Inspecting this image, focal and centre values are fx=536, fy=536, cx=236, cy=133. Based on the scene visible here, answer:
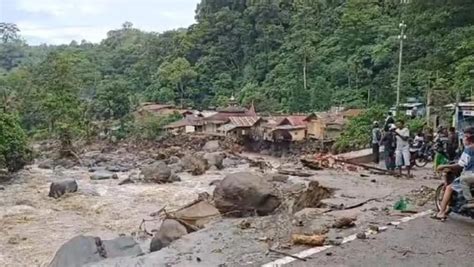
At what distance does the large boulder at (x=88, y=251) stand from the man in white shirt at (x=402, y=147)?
7828mm

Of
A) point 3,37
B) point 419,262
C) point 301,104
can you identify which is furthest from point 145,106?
point 419,262

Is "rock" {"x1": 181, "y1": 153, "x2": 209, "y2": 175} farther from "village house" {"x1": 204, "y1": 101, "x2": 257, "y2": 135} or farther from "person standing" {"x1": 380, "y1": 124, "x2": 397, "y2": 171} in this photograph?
"village house" {"x1": 204, "y1": 101, "x2": 257, "y2": 135}

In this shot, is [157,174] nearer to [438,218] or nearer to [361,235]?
[438,218]

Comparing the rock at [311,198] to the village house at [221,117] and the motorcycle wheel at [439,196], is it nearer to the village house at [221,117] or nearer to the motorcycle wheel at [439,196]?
the motorcycle wheel at [439,196]

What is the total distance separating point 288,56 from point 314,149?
829 inches

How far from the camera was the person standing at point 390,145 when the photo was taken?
47.5 feet

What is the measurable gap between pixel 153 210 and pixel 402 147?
300 inches

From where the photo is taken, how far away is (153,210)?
54.3ft

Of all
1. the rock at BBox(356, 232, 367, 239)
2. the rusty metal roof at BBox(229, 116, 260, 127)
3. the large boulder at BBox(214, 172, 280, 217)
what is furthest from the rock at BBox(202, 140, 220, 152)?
the rock at BBox(356, 232, 367, 239)

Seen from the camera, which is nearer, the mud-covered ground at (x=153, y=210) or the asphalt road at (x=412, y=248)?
the asphalt road at (x=412, y=248)

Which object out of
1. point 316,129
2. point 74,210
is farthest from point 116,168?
point 316,129

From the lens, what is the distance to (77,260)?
810 cm

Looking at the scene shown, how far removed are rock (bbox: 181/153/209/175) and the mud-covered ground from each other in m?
0.43

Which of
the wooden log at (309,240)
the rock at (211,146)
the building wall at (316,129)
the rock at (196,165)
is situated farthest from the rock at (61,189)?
the building wall at (316,129)
